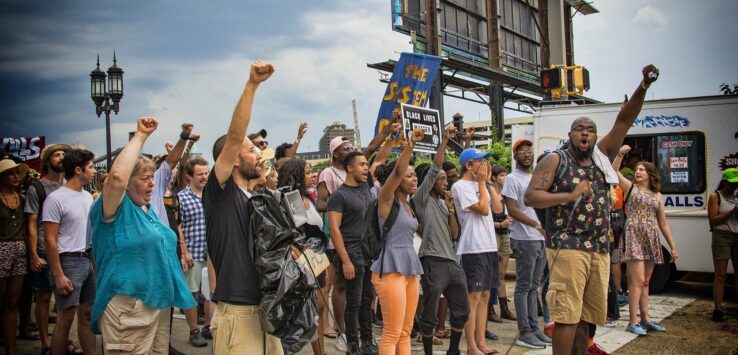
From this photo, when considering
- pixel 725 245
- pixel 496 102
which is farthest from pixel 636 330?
pixel 496 102

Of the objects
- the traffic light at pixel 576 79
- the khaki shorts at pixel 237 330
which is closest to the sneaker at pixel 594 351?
the khaki shorts at pixel 237 330

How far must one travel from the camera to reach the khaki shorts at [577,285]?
5164 mm

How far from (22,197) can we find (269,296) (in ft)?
12.9

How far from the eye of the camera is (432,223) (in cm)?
620

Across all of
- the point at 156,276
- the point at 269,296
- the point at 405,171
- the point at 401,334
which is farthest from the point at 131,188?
the point at 401,334

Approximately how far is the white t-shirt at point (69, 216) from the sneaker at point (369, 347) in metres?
2.76

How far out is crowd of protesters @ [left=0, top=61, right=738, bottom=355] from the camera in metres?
3.80

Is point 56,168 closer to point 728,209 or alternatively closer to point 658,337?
point 658,337

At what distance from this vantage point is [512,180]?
750cm

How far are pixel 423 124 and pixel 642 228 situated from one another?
3.09 m

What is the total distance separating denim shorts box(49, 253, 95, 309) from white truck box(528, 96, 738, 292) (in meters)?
6.86

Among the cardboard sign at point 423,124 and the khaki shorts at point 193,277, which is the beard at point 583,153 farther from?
the khaki shorts at point 193,277

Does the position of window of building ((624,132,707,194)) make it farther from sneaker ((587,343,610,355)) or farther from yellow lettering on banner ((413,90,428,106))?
sneaker ((587,343,610,355))

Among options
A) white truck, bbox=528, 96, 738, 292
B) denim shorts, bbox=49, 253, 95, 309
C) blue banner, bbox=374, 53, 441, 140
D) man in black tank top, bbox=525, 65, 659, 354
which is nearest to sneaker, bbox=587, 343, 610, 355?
man in black tank top, bbox=525, 65, 659, 354
